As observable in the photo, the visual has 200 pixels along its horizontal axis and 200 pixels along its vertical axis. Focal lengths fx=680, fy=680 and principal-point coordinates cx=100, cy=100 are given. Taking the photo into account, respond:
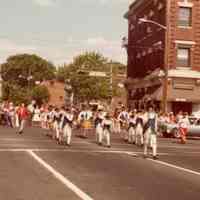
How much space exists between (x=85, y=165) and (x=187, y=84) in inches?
1404

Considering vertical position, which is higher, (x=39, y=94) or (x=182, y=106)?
(x=39, y=94)

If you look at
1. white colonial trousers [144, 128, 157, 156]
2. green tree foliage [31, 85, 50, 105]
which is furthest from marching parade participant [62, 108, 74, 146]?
green tree foliage [31, 85, 50, 105]

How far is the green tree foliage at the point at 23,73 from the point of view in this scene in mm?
117062

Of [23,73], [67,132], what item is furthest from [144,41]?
[23,73]

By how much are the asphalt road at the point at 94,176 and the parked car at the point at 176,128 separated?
16307mm

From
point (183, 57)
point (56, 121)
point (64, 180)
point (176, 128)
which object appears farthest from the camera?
point (183, 57)

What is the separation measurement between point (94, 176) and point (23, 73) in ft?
342

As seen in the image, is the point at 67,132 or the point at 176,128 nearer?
the point at 67,132

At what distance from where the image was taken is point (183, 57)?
53750mm

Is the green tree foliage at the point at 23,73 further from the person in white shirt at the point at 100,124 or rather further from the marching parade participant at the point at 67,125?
the marching parade participant at the point at 67,125

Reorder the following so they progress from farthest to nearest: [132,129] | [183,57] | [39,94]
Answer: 1. [39,94]
2. [183,57]
3. [132,129]

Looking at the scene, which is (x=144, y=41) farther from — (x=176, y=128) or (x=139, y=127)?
(x=139, y=127)

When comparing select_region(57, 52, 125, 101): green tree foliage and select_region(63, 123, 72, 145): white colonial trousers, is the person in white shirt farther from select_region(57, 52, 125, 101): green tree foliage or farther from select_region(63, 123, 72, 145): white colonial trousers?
select_region(57, 52, 125, 101): green tree foliage

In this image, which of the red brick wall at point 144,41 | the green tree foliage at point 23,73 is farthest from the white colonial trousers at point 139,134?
the green tree foliage at point 23,73
